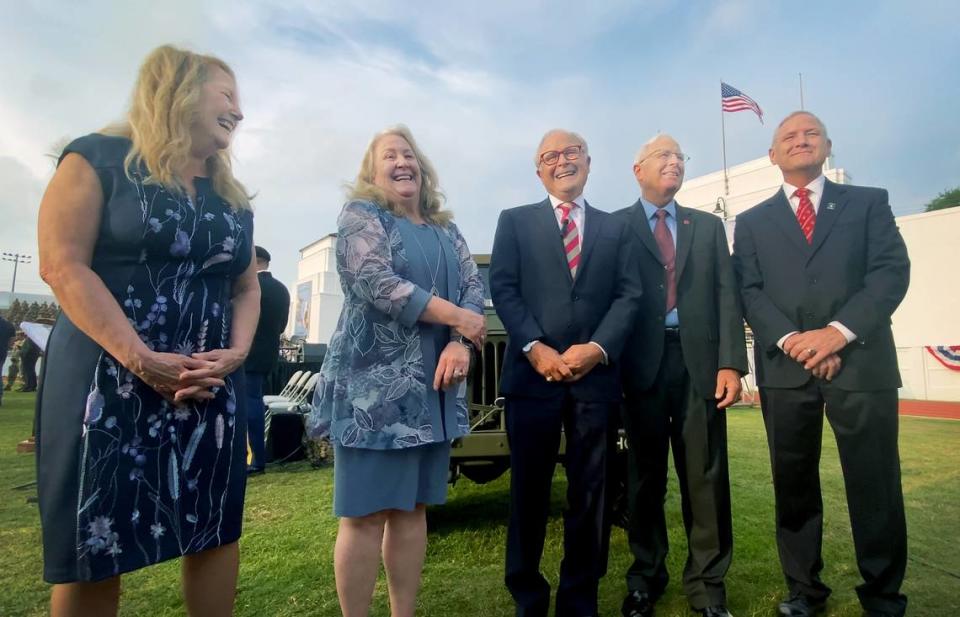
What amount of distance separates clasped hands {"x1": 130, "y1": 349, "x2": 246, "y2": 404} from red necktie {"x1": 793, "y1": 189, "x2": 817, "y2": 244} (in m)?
2.58

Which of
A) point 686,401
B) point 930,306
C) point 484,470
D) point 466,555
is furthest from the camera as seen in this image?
point 930,306

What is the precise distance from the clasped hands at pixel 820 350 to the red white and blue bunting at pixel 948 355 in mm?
21179

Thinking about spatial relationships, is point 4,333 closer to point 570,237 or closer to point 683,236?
point 570,237

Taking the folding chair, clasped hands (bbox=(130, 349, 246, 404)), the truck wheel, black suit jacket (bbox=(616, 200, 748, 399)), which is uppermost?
black suit jacket (bbox=(616, 200, 748, 399))

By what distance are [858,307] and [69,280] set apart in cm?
287

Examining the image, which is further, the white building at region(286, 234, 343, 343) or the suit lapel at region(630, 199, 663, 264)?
the white building at region(286, 234, 343, 343)

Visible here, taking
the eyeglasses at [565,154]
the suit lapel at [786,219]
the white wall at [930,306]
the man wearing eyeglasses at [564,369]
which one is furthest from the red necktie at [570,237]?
the white wall at [930,306]

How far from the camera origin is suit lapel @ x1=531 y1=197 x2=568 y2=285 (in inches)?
102

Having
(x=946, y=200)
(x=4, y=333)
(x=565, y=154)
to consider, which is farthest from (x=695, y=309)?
(x=946, y=200)

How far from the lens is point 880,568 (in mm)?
2314

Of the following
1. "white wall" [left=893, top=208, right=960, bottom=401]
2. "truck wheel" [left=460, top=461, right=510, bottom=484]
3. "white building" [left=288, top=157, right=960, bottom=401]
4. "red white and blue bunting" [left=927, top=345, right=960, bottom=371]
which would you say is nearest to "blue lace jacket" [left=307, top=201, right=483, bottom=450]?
"truck wheel" [left=460, top=461, right=510, bottom=484]

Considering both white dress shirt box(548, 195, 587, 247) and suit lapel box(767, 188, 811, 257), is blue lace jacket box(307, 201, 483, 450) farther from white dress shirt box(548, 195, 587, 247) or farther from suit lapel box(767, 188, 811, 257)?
suit lapel box(767, 188, 811, 257)

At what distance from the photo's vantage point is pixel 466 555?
3.31 metres

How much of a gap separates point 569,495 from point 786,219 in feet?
5.57
